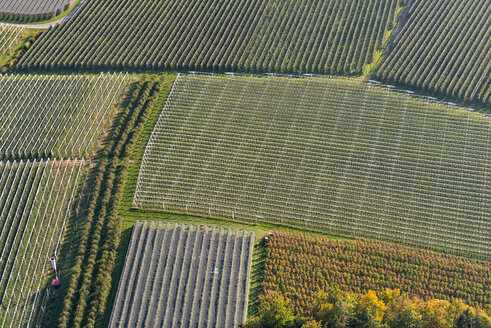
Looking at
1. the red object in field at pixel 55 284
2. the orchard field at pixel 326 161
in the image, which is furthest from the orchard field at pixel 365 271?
the red object in field at pixel 55 284

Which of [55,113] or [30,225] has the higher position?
[55,113]

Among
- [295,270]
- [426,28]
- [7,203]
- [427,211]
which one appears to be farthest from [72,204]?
[426,28]

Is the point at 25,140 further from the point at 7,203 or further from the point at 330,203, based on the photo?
the point at 330,203

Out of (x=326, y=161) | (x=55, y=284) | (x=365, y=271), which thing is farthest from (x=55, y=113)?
(x=365, y=271)

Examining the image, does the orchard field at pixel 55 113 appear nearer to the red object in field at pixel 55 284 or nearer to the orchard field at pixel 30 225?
the orchard field at pixel 30 225

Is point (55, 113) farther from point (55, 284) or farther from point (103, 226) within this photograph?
point (55, 284)

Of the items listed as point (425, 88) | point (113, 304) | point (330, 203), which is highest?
point (425, 88)

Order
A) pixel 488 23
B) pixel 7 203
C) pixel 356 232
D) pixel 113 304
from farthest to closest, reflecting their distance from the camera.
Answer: pixel 488 23
pixel 7 203
pixel 356 232
pixel 113 304

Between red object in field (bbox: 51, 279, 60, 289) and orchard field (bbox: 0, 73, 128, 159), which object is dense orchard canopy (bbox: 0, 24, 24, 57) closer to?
orchard field (bbox: 0, 73, 128, 159)
